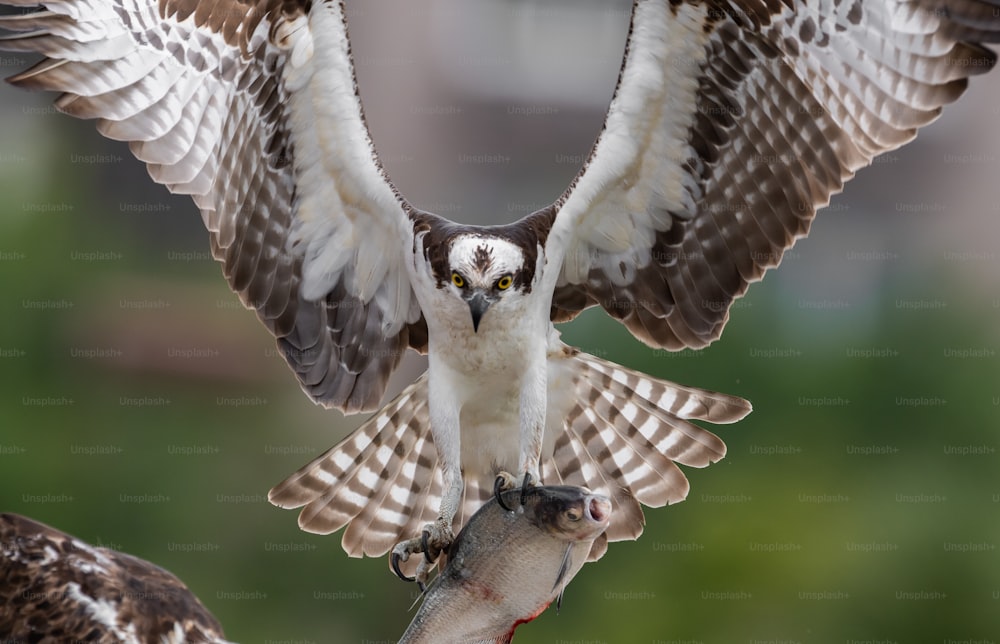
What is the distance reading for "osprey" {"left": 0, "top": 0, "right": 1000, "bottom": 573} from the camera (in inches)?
133

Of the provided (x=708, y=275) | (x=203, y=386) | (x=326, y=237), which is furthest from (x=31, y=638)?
(x=203, y=386)

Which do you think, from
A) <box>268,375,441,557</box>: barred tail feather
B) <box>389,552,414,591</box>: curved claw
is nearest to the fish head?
<box>389,552,414,591</box>: curved claw

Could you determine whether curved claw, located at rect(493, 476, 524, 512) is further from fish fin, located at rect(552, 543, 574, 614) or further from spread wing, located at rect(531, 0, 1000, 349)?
spread wing, located at rect(531, 0, 1000, 349)

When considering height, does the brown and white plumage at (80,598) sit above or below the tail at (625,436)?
below

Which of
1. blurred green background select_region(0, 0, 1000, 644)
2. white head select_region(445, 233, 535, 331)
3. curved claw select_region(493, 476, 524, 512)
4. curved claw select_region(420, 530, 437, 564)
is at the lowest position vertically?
blurred green background select_region(0, 0, 1000, 644)

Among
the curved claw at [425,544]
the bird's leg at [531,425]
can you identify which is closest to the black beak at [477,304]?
the bird's leg at [531,425]

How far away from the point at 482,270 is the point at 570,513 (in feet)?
3.22

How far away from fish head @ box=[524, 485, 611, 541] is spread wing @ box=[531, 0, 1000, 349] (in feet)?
4.22

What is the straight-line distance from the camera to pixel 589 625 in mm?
6441

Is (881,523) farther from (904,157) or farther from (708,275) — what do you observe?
(904,157)

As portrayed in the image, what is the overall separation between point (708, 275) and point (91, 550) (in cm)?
235

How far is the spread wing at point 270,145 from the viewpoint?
3303 millimetres

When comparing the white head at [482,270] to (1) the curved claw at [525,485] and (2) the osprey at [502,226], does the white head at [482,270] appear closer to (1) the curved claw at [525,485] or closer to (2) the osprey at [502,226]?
(2) the osprey at [502,226]

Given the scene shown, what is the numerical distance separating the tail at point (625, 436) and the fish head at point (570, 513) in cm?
133
